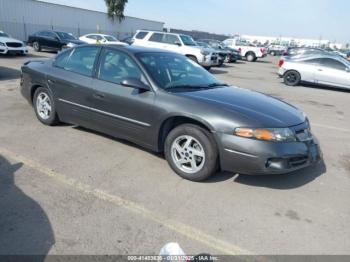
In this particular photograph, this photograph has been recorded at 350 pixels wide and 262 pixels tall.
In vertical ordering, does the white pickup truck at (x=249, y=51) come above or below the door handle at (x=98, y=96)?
below

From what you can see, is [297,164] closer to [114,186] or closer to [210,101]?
[210,101]

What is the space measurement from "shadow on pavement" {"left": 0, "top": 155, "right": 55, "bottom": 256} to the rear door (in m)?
14.2

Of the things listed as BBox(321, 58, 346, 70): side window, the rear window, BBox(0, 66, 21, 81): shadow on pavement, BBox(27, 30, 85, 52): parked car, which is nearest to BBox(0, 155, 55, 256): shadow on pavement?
BBox(0, 66, 21, 81): shadow on pavement

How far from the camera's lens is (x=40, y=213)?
329 cm

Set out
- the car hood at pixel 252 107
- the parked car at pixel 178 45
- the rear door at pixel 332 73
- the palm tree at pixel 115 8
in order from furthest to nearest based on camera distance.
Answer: the palm tree at pixel 115 8, the parked car at pixel 178 45, the rear door at pixel 332 73, the car hood at pixel 252 107

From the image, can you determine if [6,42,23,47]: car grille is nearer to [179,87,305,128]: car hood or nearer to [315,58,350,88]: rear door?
[315,58,350,88]: rear door

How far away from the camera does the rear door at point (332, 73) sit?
14547 mm

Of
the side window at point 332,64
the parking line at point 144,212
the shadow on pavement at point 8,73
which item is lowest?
the shadow on pavement at point 8,73

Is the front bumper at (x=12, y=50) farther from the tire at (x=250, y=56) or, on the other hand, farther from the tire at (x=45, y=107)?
the tire at (x=250, y=56)

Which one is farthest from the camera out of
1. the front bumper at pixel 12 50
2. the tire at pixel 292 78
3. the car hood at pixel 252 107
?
the front bumper at pixel 12 50

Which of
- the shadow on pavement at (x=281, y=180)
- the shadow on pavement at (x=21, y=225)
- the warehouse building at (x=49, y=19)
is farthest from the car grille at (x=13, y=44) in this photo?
the shadow on pavement at (x=281, y=180)

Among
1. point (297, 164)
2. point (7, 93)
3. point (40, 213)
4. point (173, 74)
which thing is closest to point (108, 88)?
point (173, 74)

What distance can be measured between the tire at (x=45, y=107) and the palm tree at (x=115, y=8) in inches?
1503

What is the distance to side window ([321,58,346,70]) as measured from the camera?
14633 mm
